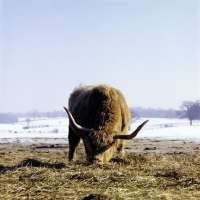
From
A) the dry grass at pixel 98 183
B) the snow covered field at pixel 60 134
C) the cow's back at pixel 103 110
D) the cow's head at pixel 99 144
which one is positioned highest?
the cow's back at pixel 103 110

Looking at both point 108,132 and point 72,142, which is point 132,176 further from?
point 72,142

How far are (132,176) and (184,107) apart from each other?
8734 centimetres

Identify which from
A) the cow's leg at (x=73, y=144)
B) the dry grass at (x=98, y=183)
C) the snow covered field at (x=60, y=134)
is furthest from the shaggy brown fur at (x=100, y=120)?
the snow covered field at (x=60, y=134)

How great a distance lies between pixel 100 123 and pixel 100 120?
102 mm

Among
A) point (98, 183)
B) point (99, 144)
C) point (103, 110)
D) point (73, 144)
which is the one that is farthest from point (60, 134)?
point (98, 183)

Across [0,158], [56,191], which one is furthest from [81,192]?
[0,158]

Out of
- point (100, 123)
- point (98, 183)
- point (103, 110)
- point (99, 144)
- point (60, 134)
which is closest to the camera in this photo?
point (98, 183)

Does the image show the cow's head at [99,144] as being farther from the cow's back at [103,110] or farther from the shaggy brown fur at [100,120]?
Result: the cow's back at [103,110]

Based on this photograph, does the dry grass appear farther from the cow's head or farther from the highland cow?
the highland cow

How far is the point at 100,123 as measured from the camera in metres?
9.36

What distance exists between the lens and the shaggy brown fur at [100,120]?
8844 mm

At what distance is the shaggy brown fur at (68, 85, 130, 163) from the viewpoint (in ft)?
29.0

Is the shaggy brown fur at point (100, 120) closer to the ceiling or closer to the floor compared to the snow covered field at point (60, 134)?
closer to the ceiling

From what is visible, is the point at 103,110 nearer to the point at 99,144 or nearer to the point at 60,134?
the point at 99,144
